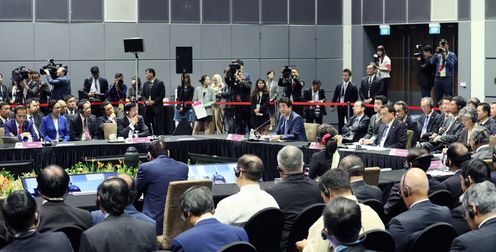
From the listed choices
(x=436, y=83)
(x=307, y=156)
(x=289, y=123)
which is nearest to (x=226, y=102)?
(x=436, y=83)

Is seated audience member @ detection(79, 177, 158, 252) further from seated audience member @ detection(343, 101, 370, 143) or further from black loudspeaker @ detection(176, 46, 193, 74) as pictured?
black loudspeaker @ detection(176, 46, 193, 74)

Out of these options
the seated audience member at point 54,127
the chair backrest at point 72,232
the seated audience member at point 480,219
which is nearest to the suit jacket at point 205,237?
the chair backrest at point 72,232

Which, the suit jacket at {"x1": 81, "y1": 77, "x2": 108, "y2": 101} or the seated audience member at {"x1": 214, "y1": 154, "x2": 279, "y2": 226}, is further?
the suit jacket at {"x1": 81, "y1": 77, "x2": 108, "y2": 101}

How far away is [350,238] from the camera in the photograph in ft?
14.1

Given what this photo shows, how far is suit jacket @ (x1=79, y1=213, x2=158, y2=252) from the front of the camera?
4973 millimetres

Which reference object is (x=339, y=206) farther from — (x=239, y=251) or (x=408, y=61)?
(x=408, y=61)

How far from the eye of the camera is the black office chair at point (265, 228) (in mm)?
6121

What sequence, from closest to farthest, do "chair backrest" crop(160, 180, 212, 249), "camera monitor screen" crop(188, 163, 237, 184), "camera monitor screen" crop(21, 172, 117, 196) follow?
"chair backrest" crop(160, 180, 212, 249) < "camera monitor screen" crop(21, 172, 117, 196) < "camera monitor screen" crop(188, 163, 237, 184)

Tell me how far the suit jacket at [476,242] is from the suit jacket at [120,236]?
5.56 feet

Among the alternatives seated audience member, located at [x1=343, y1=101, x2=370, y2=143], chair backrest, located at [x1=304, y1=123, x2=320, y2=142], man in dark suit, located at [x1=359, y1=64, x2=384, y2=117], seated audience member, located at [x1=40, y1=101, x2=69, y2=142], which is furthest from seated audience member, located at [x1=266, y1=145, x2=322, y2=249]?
man in dark suit, located at [x1=359, y1=64, x2=384, y2=117]

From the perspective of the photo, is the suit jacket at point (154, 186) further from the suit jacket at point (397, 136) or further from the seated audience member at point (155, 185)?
the suit jacket at point (397, 136)

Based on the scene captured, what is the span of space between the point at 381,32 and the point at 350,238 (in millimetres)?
19449

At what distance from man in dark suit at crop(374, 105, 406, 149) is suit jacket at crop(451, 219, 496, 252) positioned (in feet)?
24.2

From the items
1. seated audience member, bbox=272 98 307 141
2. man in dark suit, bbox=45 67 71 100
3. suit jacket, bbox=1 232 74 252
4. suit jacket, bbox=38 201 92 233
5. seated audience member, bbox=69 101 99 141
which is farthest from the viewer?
man in dark suit, bbox=45 67 71 100
